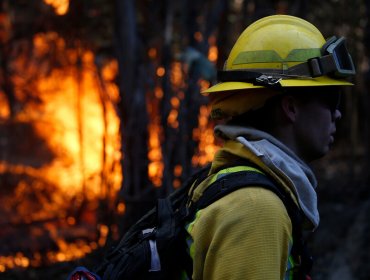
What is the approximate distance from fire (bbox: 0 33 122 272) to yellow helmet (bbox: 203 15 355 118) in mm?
4527

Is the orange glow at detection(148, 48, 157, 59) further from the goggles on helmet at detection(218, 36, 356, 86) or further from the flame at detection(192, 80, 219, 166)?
the goggles on helmet at detection(218, 36, 356, 86)

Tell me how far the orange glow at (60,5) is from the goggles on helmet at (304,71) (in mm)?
6688

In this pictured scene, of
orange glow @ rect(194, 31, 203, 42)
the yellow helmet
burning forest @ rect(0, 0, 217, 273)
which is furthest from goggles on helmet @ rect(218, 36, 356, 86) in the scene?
orange glow @ rect(194, 31, 203, 42)

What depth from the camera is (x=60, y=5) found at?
28.5 ft

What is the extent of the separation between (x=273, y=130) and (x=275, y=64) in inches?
9.6

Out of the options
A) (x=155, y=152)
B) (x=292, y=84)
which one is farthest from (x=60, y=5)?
(x=292, y=84)

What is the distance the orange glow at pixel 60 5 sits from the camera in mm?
8516

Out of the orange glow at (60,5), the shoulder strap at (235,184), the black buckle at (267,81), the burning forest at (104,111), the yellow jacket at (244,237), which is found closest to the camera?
the yellow jacket at (244,237)

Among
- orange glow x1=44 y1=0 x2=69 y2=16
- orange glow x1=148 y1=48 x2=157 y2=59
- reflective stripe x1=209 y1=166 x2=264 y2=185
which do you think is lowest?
reflective stripe x1=209 y1=166 x2=264 y2=185

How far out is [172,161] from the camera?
6.50m

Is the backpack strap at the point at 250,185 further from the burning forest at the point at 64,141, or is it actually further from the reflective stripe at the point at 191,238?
the burning forest at the point at 64,141

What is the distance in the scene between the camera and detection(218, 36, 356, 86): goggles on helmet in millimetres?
2188

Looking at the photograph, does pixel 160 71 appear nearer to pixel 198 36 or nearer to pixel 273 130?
pixel 198 36

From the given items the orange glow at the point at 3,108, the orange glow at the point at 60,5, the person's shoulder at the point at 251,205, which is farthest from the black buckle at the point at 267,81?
the orange glow at the point at 3,108
